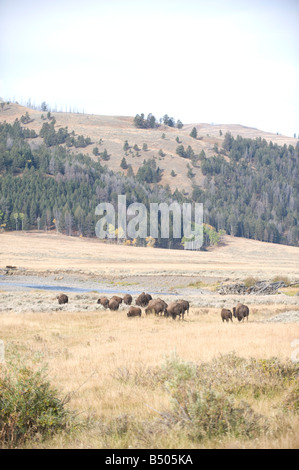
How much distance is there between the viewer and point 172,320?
81.5 ft

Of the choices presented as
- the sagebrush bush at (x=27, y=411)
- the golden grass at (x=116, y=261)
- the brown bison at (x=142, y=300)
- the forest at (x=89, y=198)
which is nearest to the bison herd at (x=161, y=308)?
the brown bison at (x=142, y=300)

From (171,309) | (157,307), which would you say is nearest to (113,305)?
(157,307)

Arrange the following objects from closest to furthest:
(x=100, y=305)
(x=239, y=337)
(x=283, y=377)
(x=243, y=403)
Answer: (x=243, y=403) → (x=283, y=377) → (x=239, y=337) → (x=100, y=305)

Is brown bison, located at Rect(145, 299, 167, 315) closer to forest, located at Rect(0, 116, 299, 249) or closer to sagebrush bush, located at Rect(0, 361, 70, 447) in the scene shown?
sagebrush bush, located at Rect(0, 361, 70, 447)

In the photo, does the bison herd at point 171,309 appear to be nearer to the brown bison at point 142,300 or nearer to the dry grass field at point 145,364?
the dry grass field at point 145,364

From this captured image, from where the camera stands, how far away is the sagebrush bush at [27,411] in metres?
6.77

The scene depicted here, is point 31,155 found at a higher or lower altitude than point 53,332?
higher

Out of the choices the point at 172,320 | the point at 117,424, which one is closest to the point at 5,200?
the point at 172,320

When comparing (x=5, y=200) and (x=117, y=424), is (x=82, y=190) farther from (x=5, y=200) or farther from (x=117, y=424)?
(x=117, y=424)

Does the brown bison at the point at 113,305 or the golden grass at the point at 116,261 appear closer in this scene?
the brown bison at the point at 113,305

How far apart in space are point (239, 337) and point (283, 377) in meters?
7.45

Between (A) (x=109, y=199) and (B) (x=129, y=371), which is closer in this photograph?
(B) (x=129, y=371)

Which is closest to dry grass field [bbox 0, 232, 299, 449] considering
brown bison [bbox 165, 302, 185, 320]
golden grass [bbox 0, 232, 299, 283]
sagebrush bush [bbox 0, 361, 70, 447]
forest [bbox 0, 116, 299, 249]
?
sagebrush bush [bbox 0, 361, 70, 447]

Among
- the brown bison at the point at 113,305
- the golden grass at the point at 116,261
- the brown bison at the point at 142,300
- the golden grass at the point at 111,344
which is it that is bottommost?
the golden grass at the point at 116,261
